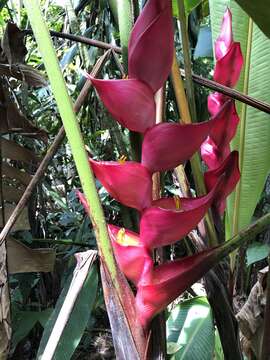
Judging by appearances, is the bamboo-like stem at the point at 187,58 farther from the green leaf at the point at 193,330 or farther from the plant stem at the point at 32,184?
the green leaf at the point at 193,330

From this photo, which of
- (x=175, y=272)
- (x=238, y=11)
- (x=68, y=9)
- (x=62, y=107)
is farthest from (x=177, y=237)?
(x=68, y=9)

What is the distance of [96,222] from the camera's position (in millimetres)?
342

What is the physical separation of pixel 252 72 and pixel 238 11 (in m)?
0.08

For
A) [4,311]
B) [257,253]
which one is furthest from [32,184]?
[257,253]

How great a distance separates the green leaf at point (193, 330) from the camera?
654mm

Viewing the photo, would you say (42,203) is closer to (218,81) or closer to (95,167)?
(218,81)

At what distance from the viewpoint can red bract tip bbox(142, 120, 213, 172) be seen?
35 cm

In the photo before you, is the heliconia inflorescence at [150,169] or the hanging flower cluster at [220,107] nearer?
the heliconia inflorescence at [150,169]

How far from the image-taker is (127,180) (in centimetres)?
36

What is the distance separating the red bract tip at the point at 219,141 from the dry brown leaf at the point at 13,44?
34 centimetres

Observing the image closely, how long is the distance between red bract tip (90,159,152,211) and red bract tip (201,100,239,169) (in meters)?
0.17

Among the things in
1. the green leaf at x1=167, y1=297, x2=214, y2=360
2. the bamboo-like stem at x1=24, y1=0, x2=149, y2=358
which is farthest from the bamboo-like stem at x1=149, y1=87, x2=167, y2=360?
the green leaf at x1=167, y1=297, x2=214, y2=360

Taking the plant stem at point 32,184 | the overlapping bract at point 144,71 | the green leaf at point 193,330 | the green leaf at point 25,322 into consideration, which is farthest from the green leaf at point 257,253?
the overlapping bract at point 144,71

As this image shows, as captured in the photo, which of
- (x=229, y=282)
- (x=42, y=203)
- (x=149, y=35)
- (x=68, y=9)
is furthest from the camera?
(x=42, y=203)
